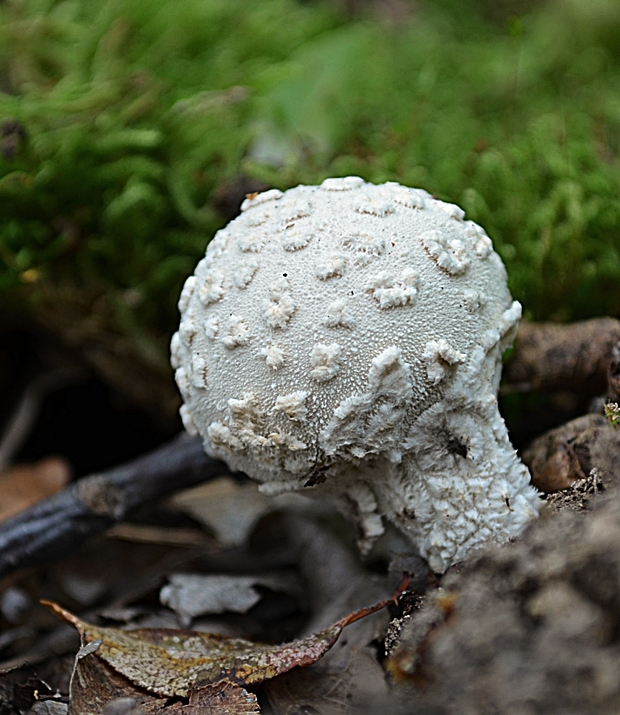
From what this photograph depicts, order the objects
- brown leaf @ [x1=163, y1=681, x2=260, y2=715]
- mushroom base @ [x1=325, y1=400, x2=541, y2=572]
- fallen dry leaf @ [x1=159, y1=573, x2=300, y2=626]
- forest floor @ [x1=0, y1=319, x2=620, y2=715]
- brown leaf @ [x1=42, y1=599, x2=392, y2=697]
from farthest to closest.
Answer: fallen dry leaf @ [x1=159, y1=573, x2=300, y2=626], mushroom base @ [x1=325, y1=400, x2=541, y2=572], brown leaf @ [x1=42, y1=599, x2=392, y2=697], brown leaf @ [x1=163, y1=681, x2=260, y2=715], forest floor @ [x1=0, y1=319, x2=620, y2=715]

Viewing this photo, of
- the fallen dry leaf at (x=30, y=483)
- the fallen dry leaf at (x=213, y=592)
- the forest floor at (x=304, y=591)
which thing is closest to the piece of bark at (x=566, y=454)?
the forest floor at (x=304, y=591)

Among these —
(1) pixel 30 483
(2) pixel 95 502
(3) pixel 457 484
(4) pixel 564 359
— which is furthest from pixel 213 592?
(4) pixel 564 359

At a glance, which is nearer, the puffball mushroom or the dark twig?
the puffball mushroom

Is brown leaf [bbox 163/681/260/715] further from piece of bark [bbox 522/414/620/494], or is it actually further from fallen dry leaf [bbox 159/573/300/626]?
piece of bark [bbox 522/414/620/494]

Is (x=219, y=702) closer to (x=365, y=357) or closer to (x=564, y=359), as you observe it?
(x=365, y=357)

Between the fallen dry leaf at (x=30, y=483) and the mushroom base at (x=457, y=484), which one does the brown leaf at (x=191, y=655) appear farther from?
the fallen dry leaf at (x=30, y=483)

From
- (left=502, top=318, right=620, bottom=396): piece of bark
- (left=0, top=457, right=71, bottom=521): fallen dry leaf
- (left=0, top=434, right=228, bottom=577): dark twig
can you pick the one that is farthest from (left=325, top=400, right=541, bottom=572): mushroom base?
(left=0, top=457, right=71, bottom=521): fallen dry leaf
